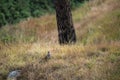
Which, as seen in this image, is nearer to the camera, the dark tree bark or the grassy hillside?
the grassy hillside

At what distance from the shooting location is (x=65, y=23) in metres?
11.5

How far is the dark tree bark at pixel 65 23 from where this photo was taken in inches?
446

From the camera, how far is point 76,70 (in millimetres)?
8156

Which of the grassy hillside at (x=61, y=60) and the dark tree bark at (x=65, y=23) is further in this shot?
the dark tree bark at (x=65, y=23)

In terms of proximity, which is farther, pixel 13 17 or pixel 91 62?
pixel 13 17

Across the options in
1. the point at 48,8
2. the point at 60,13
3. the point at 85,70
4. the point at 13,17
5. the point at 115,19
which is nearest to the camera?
the point at 85,70

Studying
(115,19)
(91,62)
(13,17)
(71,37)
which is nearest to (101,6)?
(115,19)

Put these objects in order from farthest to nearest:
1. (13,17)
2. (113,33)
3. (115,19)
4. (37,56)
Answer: (13,17)
(115,19)
(113,33)
(37,56)

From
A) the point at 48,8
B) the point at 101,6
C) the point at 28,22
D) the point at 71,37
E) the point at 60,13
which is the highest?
the point at 60,13

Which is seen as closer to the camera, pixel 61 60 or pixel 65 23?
pixel 61 60

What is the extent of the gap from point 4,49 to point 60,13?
2.14m

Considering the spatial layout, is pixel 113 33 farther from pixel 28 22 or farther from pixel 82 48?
pixel 28 22

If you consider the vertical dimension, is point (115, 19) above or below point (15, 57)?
below

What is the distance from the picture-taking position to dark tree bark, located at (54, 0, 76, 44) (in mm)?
11336
